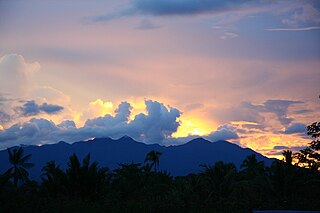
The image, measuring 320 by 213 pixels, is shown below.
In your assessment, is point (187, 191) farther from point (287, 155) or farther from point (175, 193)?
point (287, 155)

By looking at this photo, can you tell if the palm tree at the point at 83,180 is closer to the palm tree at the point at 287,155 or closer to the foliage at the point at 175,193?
the foliage at the point at 175,193

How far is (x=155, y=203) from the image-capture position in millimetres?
12016

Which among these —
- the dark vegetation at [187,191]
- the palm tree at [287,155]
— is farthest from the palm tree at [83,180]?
the palm tree at [287,155]

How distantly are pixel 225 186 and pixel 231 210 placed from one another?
745 cm

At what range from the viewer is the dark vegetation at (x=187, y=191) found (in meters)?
11.4

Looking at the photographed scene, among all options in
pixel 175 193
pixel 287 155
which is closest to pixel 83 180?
pixel 175 193

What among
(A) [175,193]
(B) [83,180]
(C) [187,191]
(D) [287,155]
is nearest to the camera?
(B) [83,180]

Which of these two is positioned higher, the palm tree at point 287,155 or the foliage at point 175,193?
the palm tree at point 287,155

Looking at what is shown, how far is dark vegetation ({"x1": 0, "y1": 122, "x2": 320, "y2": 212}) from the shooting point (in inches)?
449

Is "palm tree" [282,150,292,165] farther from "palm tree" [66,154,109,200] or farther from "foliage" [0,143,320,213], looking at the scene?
"palm tree" [66,154,109,200]

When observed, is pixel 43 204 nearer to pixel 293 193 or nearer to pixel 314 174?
pixel 293 193

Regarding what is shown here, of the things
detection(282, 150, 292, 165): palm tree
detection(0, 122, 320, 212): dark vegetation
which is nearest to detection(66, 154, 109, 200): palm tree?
detection(0, 122, 320, 212): dark vegetation

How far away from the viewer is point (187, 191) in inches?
686

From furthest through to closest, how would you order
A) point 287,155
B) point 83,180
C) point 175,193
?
1. point 287,155
2. point 175,193
3. point 83,180
